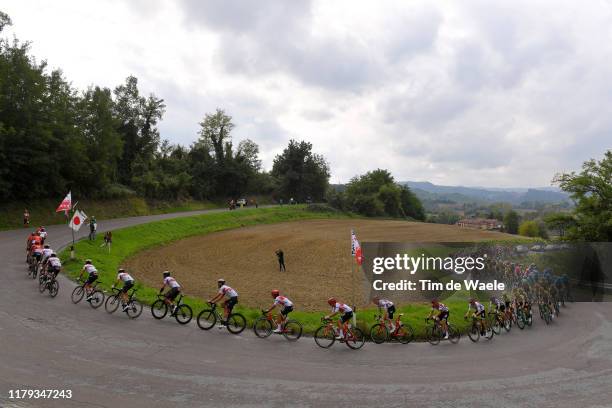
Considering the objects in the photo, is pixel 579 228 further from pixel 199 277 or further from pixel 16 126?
pixel 16 126

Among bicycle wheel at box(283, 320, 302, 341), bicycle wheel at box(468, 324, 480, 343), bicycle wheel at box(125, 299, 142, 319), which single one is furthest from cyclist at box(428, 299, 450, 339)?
bicycle wheel at box(125, 299, 142, 319)

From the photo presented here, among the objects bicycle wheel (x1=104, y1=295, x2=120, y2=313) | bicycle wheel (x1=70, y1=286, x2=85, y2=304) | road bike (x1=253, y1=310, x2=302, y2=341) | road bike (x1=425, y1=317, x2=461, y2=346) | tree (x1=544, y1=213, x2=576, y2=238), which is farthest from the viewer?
tree (x1=544, y1=213, x2=576, y2=238)

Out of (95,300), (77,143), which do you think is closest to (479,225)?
(77,143)

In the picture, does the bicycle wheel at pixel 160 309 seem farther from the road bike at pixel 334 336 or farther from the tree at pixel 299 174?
the tree at pixel 299 174

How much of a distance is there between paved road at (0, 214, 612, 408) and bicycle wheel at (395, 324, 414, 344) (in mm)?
389

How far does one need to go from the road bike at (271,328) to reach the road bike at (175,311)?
256 centimetres

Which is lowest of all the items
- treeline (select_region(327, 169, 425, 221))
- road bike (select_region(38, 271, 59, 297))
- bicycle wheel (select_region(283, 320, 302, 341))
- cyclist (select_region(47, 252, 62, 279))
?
bicycle wheel (select_region(283, 320, 302, 341))

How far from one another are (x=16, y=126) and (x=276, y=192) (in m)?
50.8

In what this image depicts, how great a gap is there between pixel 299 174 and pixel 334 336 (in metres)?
67.1

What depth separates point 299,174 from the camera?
7900cm

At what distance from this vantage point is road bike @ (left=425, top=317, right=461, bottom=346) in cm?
1395

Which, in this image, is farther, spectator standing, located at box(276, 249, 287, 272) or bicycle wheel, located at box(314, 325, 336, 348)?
spectator standing, located at box(276, 249, 287, 272)

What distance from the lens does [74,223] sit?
21.4 meters

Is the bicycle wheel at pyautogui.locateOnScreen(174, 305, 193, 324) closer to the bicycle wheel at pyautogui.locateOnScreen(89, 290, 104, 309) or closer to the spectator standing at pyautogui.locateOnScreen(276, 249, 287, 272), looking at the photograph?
the bicycle wheel at pyautogui.locateOnScreen(89, 290, 104, 309)
